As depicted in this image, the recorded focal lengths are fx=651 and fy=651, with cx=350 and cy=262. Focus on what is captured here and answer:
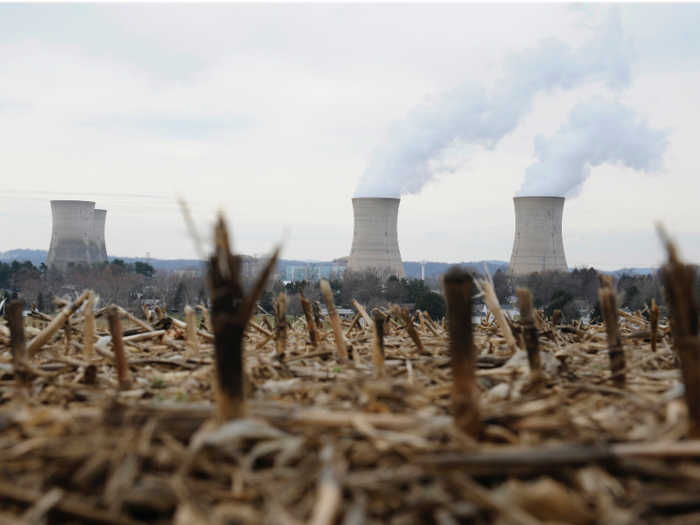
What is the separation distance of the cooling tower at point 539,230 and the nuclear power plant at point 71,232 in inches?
1744

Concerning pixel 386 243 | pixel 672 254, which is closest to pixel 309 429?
pixel 672 254

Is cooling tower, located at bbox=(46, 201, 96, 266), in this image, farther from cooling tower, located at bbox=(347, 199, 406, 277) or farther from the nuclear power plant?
cooling tower, located at bbox=(347, 199, 406, 277)

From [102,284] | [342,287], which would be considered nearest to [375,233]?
[342,287]

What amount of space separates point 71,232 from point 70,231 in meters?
0.15

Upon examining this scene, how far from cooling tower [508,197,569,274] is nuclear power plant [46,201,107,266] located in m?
44.3

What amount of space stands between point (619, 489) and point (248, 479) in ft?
4.51

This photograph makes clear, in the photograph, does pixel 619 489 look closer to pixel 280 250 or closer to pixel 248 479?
pixel 248 479

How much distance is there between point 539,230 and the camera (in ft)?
166

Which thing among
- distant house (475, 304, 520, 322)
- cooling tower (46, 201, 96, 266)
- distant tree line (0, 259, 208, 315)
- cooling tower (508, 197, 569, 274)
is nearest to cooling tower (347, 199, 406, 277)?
distant house (475, 304, 520, 322)

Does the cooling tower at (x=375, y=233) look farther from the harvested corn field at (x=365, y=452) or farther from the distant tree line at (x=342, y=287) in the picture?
the harvested corn field at (x=365, y=452)

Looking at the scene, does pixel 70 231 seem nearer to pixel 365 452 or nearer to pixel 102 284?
pixel 102 284

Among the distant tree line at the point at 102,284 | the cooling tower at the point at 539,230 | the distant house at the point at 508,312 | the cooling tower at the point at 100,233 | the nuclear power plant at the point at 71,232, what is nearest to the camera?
the distant house at the point at 508,312

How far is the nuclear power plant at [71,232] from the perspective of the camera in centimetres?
6806

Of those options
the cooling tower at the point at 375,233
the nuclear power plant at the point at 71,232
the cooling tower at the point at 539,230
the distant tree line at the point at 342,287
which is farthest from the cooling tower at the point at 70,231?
the cooling tower at the point at 539,230
